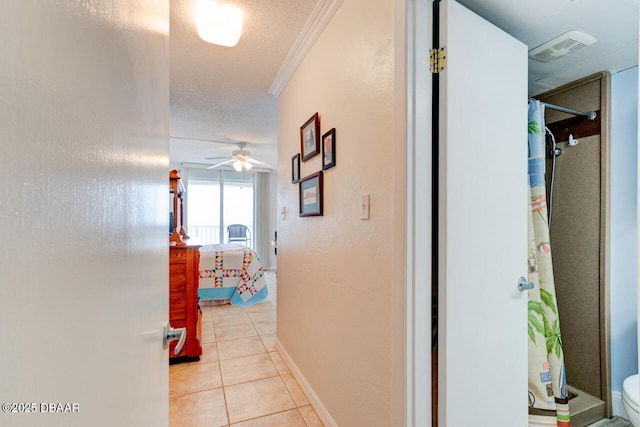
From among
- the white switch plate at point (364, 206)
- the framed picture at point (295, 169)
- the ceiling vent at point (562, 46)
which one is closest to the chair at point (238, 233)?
the framed picture at point (295, 169)

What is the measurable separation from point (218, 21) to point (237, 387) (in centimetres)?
236

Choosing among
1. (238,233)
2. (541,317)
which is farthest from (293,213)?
(238,233)

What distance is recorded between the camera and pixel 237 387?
2.05 metres

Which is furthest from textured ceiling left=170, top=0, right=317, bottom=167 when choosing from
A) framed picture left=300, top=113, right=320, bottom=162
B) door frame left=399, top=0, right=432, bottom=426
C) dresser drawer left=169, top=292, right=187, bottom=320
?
dresser drawer left=169, top=292, right=187, bottom=320

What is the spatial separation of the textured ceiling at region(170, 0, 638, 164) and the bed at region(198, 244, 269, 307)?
181cm

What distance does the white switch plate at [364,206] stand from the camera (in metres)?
1.30

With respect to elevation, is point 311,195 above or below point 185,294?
A: above

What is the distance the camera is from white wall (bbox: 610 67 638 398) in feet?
5.97

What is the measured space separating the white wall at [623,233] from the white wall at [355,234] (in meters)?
1.72

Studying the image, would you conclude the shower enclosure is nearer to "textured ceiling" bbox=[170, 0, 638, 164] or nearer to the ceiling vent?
"textured ceiling" bbox=[170, 0, 638, 164]

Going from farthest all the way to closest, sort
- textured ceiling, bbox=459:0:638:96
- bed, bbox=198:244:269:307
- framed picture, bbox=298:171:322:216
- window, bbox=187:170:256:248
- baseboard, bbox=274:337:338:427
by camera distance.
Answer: window, bbox=187:170:256:248, bed, bbox=198:244:269:307, framed picture, bbox=298:171:322:216, baseboard, bbox=274:337:338:427, textured ceiling, bbox=459:0:638:96

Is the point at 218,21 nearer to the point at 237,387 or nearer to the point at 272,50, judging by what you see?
the point at 272,50

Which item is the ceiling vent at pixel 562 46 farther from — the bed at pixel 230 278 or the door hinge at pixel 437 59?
A: the bed at pixel 230 278

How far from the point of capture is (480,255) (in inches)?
47.0
